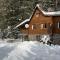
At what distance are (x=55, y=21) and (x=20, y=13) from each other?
15578mm

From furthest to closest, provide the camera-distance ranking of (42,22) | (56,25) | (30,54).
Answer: (42,22), (56,25), (30,54)

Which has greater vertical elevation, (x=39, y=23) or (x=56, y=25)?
(x=39, y=23)

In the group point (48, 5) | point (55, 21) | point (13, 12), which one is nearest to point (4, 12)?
point (13, 12)

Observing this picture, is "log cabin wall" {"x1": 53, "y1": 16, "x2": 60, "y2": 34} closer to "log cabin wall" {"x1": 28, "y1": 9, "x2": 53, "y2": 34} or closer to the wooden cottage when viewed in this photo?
the wooden cottage

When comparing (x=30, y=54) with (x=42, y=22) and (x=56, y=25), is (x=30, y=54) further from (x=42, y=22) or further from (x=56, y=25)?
(x=42, y=22)

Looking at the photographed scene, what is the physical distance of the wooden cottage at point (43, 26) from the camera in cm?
3747

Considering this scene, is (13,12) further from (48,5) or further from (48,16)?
(48,16)

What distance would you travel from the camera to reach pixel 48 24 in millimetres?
38750

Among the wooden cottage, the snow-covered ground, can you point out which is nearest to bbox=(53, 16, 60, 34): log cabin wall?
the wooden cottage

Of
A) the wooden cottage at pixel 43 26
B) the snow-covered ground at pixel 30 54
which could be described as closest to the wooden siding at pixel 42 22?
the wooden cottage at pixel 43 26

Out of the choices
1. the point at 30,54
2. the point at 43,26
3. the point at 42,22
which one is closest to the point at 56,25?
the point at 43,26

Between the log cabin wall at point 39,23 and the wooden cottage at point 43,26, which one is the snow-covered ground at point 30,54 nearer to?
the wooden cottage at point 43,26

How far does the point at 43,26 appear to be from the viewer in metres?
39.5

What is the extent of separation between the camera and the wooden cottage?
3747 cm
